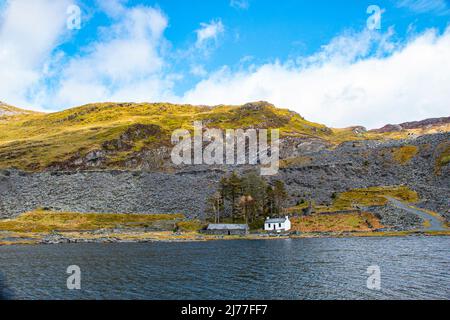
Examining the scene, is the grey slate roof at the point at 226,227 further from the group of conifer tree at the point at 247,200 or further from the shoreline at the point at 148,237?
the group of conifer tree at the point at 247,200

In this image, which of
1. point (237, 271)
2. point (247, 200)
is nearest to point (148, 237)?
point (247, 200)

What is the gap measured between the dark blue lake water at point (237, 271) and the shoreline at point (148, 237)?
16.5 metres

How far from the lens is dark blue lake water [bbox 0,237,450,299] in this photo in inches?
1977

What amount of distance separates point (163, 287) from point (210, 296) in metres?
8.65

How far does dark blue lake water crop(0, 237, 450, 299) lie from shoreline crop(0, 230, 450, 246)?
1650 cm

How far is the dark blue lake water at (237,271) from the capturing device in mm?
50219

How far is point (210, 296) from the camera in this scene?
1918 inches

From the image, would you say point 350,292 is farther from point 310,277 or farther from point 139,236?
point 139,236

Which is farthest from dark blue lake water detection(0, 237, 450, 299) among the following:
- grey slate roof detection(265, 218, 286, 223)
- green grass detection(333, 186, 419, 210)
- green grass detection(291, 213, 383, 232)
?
green grass detection(333, 186, 419, 210)

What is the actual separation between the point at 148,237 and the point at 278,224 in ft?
139

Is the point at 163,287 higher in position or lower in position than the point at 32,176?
lower

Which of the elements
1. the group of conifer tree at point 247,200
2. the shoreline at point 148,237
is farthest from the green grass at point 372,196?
the shoreline at point 148,237
